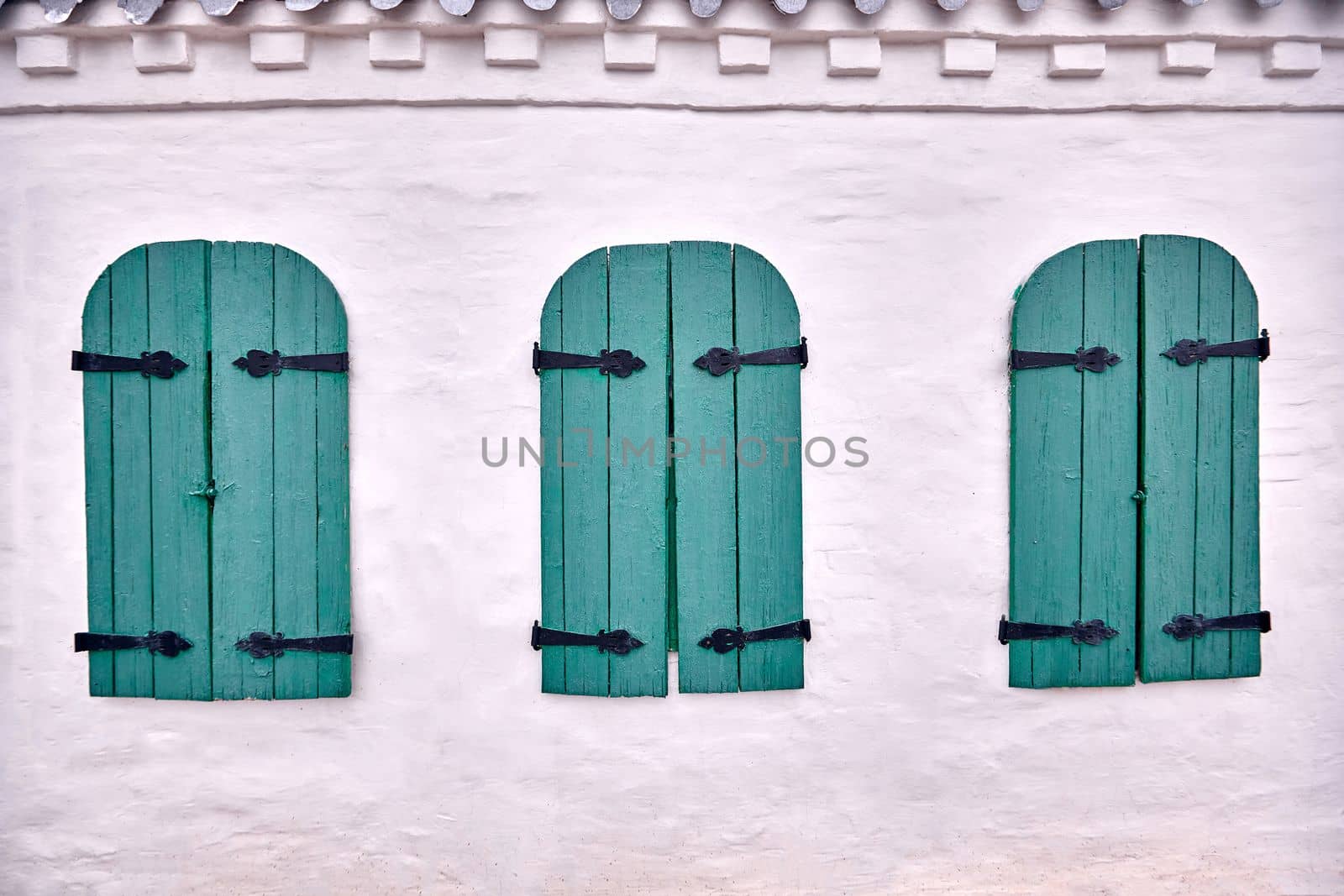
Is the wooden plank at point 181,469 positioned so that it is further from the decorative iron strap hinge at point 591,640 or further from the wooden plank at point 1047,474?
the wooden plank at point 1047,474

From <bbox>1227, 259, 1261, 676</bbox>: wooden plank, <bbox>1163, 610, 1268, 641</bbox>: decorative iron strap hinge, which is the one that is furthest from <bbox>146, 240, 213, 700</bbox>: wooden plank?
<bbox>1227, 259, 1261, 676</bbox>: wooden plank

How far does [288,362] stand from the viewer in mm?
2596

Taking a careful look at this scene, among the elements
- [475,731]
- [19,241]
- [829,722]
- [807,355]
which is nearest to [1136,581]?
[829,722]

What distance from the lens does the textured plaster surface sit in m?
2.67

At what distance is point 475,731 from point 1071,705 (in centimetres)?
209

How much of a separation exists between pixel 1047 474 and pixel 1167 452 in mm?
423

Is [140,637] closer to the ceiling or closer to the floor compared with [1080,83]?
closer to the floor

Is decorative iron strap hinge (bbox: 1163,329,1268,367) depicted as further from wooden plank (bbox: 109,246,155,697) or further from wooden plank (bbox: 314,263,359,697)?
wooden plank (bbox: 109,246,155,697)

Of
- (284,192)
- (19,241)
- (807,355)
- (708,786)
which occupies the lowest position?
(708,786)

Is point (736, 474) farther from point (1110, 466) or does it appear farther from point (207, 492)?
point (207, 492)

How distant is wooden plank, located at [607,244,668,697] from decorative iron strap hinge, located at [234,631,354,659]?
0.90 m

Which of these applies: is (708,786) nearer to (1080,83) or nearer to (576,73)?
(576,73)

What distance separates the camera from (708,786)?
2.69 meters

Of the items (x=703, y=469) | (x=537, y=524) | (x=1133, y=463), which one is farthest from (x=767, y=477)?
(x=1133, y=463)
